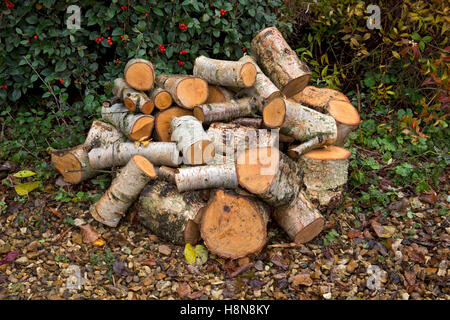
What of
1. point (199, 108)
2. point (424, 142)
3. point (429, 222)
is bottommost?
point (429, 222)

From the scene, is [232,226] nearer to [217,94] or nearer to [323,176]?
[323,176]

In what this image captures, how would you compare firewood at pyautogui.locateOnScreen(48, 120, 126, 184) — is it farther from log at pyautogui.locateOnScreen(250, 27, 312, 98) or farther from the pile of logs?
log at pyautogui.locateOnScreen(250, 27, 312, 98)

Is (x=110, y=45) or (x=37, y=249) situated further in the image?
(x=110, y=45)

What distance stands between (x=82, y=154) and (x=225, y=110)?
1176 mm

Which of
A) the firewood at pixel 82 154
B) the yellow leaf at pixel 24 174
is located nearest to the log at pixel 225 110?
the firewood at pixel 82 154

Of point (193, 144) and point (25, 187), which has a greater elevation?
point (193, 144)

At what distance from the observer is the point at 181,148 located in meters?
3.15

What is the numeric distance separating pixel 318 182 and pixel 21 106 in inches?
113

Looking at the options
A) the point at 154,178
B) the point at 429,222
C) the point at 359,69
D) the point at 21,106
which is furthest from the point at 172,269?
the point at 359,69

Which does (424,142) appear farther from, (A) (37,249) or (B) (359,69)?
(A) (37,249)

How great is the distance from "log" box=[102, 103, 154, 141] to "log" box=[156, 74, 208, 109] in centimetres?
26

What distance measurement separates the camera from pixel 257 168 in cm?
299

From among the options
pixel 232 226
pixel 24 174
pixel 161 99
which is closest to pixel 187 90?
pixel 161 99

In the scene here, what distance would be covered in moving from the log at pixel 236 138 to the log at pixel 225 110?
0.07 metres
